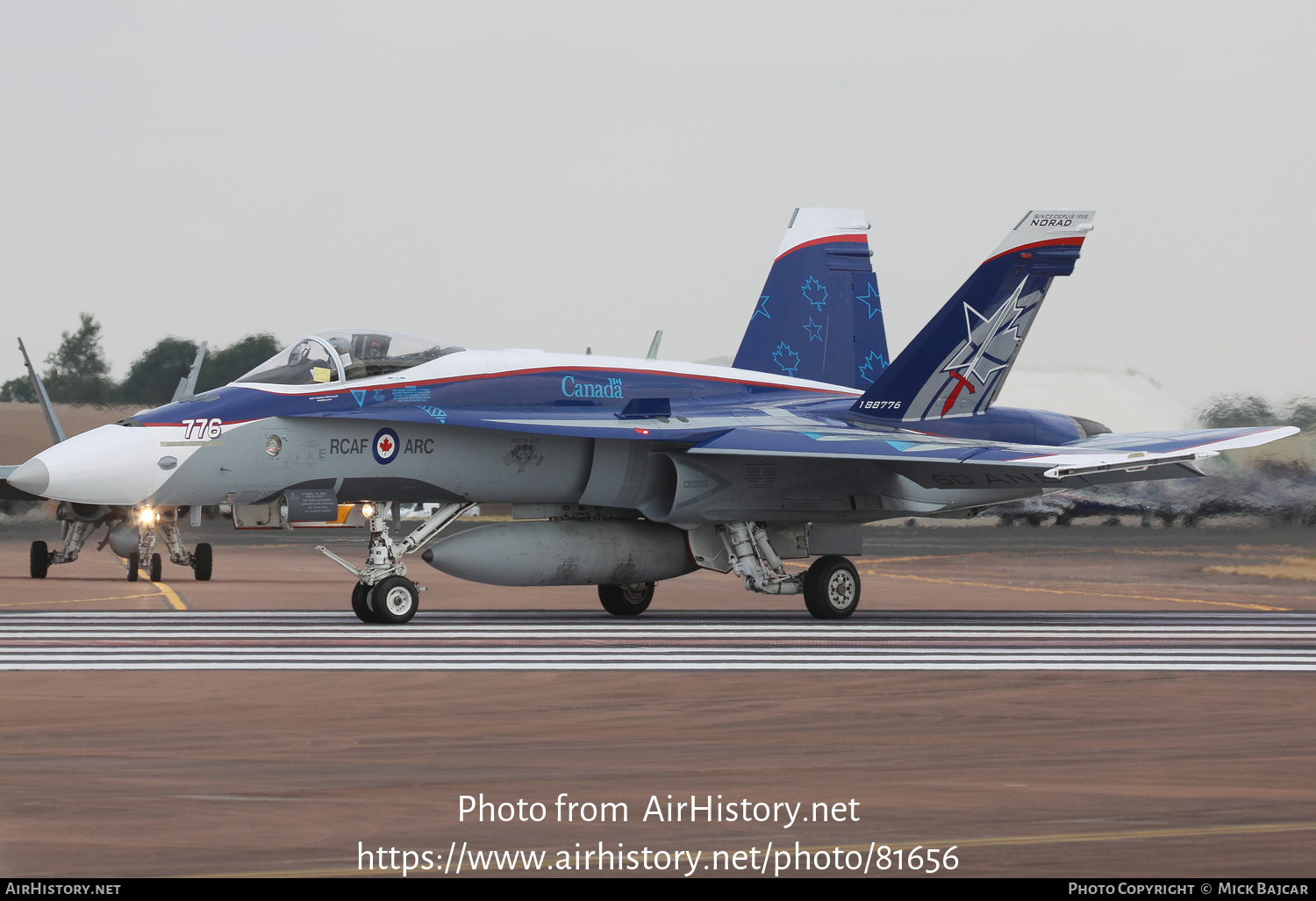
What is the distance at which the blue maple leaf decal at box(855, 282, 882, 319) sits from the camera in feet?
62.4

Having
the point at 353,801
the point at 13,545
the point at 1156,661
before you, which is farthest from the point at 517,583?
the point at 13,545

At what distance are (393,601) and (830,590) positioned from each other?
4.55 metres

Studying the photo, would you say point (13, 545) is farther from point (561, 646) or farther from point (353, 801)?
point (353, 801)

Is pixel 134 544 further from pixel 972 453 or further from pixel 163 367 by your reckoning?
pixel 163 367

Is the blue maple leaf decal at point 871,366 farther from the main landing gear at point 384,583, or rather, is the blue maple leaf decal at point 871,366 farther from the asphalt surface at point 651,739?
the main landing gear at point 384,583

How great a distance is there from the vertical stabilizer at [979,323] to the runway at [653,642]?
234 cm

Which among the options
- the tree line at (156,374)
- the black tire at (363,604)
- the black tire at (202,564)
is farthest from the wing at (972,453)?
the tree line at (156,374)

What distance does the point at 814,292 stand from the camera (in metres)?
18.8

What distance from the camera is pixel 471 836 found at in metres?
4.71

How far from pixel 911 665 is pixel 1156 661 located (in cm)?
184

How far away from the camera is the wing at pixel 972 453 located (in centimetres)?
1357

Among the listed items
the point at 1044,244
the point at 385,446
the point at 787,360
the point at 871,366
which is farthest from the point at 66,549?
the point at 1044,244

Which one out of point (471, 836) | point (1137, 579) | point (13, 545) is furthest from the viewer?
point (13, 545)

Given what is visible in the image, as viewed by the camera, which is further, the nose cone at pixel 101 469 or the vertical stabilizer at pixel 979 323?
the vertical stabilizer at pixel 979 323
